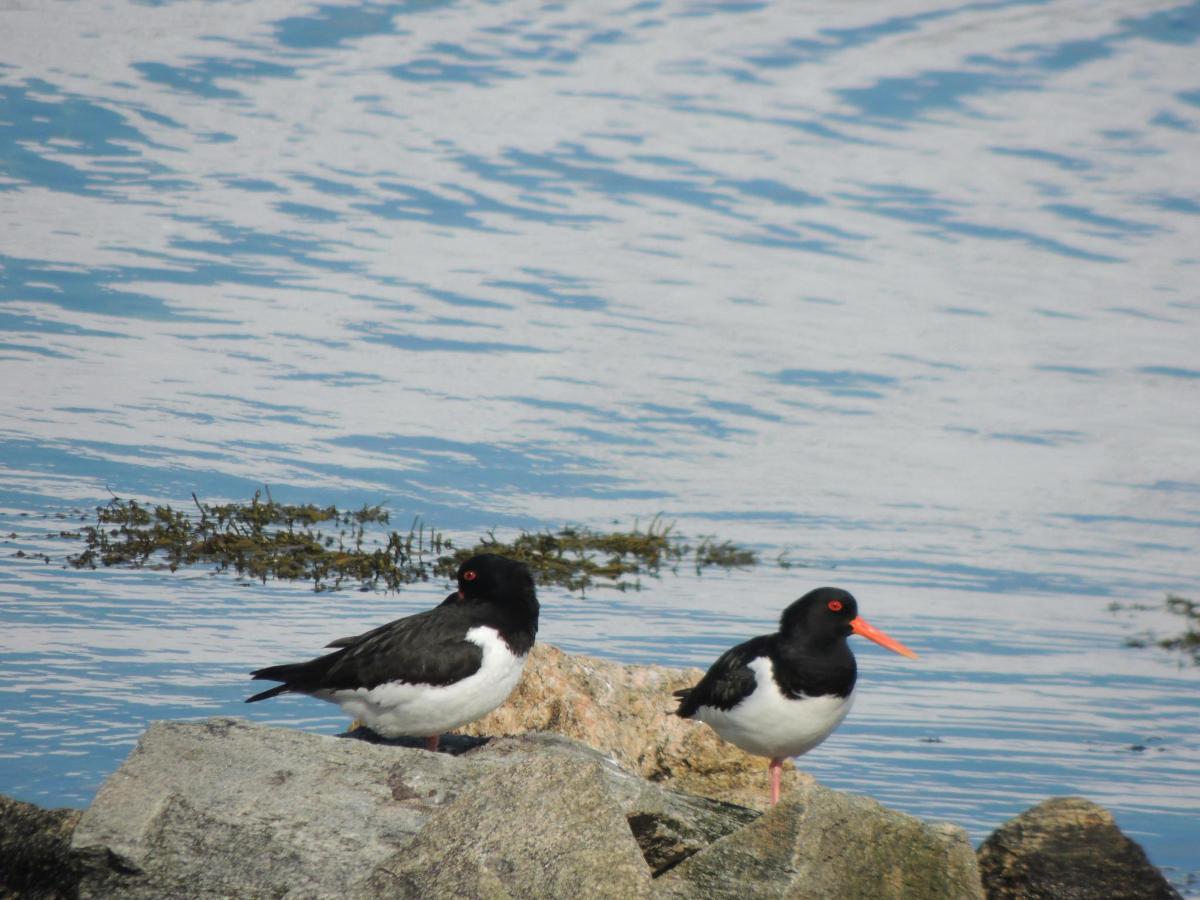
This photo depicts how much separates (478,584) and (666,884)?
3206 millimetres

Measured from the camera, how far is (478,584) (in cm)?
1006

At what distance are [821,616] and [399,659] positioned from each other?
10.5 feet

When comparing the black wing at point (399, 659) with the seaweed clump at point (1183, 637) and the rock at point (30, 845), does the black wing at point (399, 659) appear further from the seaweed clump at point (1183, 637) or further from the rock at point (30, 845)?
the seaweed clump at point (1183, 637)

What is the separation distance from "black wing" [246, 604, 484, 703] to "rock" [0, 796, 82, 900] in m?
A: 1.90

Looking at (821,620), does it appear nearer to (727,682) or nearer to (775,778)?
(727,682)

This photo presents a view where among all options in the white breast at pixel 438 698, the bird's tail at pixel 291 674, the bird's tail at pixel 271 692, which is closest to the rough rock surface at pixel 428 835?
the white breast at pixel 438 698

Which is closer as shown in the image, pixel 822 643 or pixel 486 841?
pixel 486 841

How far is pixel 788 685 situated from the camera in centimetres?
1055

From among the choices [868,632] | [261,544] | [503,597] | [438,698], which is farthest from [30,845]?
[261,544]

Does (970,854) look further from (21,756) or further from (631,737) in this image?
(21,756)

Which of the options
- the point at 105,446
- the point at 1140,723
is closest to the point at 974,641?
the point at 1140,723

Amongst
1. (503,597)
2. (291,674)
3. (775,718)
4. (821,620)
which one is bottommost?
(775,718)

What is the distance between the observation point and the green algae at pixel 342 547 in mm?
16469

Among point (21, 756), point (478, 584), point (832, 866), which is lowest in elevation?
point (21, 756)
